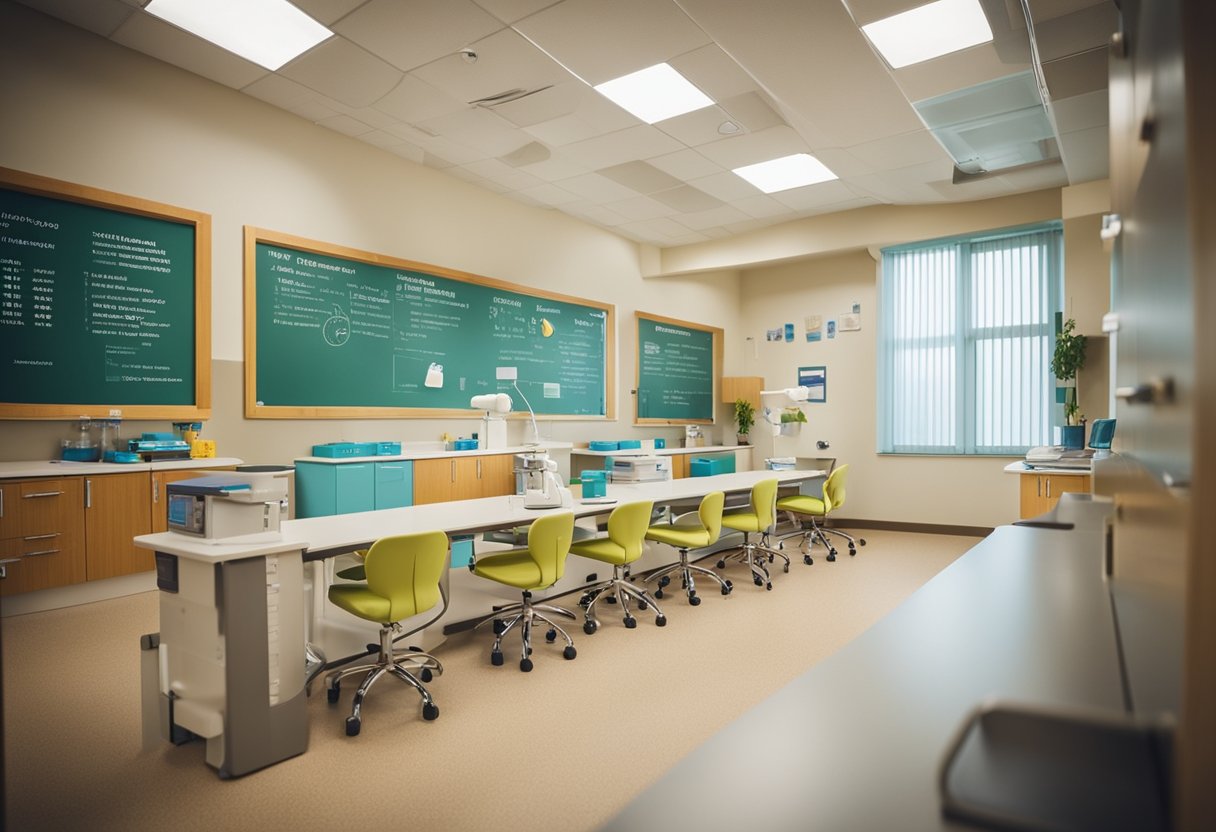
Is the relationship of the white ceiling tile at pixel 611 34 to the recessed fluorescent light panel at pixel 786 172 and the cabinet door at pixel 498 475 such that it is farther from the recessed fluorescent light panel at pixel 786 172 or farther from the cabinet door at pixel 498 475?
the cabinet door at pixel 498 475

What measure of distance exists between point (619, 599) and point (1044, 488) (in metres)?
3.22

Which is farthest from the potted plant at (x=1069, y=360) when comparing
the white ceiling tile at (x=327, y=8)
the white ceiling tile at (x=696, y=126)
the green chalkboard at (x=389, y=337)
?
the white ceiling tile at (x=327, y=8)

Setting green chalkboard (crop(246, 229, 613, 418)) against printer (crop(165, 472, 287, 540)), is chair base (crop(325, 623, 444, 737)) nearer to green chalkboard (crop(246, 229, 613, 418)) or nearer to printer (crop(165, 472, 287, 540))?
printer (crop(165, 472, 287, 540))

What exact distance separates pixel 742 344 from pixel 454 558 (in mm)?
5999

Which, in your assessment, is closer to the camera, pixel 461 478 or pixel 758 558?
pixel 461 478

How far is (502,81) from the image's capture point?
427cm

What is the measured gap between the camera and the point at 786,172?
5957 millimetres

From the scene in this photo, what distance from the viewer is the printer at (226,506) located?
2.36 meters

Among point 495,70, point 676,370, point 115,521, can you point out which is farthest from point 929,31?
point 115,521

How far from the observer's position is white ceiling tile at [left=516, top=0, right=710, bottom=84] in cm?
352

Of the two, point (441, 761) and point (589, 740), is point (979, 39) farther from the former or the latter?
point (441, 761)

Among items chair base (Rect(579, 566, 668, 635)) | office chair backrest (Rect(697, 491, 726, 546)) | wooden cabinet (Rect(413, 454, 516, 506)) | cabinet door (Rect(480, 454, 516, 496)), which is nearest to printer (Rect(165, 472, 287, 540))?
chair base (Rect(579, 566, 668, 635))

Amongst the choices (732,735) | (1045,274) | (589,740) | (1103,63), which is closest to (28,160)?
(589,740)

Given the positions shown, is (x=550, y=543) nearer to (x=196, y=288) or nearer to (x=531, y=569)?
(x=531, y=569)
